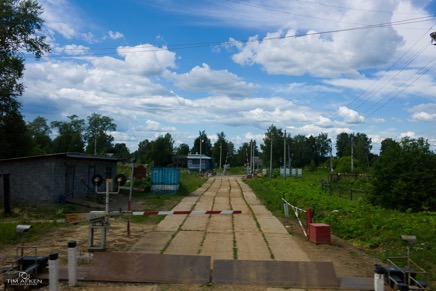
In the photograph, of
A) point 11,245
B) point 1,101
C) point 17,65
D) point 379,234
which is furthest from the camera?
point 1,101

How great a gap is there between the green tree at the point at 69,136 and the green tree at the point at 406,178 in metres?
87.6

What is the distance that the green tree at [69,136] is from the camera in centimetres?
10138

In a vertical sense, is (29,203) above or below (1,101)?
below

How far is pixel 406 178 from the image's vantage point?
20.2 m

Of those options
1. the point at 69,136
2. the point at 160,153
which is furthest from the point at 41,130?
the point at 160,153

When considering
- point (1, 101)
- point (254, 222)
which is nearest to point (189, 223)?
point (254, 222)

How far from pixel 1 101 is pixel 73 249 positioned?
32170mm

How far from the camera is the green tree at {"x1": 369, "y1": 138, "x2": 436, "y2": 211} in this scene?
65.4 ft

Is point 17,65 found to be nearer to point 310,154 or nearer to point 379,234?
point 379,234

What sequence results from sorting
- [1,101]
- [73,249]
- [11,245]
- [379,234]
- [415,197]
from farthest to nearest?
[1,101] → [415,197] → [379,234] → [11,245] → [73,249]

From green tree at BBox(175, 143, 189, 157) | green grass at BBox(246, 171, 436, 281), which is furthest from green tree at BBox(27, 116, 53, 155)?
green grass at BBox(246, 171, 436, 281)

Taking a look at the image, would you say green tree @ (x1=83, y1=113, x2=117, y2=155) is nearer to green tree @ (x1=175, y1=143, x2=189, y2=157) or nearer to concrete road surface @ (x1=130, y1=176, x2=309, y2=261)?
green tree @ (x1=175, y1=143, x2=189, y2=157)

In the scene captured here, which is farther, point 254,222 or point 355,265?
point 254,222

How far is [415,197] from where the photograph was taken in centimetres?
1984
